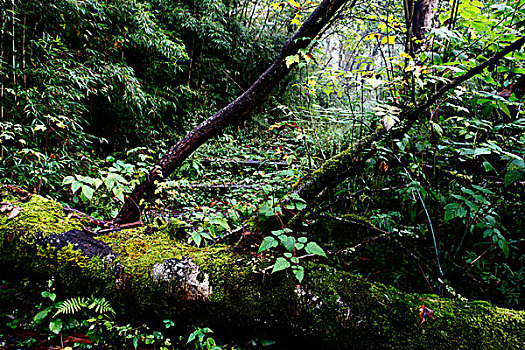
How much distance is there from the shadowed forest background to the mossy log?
0.06m

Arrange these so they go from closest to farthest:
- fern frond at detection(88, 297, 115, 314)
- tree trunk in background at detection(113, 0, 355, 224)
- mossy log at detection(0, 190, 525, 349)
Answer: mossy log at detection(0, 190, 525, 349), fern frond at detection(88, 297, 115, 314), tree trunk in background at detection(113, 0, 355, 224)

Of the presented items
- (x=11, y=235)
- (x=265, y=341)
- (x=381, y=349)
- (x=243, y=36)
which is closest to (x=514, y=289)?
(x=381, y=349)

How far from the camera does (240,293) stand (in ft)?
4.88

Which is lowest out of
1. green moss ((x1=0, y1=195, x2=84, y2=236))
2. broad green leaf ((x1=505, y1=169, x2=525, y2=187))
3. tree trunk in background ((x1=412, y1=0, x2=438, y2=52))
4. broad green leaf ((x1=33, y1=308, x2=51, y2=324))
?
broad green leaf ((x1=33, y1=308, x2=51, y2=324))

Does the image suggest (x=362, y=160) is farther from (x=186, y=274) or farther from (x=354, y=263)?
(x=186, y=274)

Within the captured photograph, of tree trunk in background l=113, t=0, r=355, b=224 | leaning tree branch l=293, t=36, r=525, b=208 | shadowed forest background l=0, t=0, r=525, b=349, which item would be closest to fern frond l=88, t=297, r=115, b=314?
shadowed forest background l=0, t=0, r=525, b=349

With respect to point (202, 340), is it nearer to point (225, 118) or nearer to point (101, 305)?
point (101, 305)

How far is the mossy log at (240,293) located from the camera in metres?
1.28

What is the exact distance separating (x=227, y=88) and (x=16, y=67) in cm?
690

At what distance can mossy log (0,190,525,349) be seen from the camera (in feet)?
4.19

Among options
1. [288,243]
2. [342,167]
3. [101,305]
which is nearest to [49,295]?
[101,305]

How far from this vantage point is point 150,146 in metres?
6.39

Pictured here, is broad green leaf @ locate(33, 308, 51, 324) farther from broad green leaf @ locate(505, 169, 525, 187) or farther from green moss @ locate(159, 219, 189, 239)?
broad green leaf @ locate(505, 169, 525, 187)

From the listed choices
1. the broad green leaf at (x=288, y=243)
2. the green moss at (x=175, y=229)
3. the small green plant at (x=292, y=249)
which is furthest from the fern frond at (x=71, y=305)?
the broad green leaf at (x=288, y=243)
